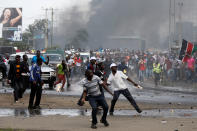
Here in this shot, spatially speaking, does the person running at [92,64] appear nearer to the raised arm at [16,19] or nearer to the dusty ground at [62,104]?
the dusty ground at [62,104]

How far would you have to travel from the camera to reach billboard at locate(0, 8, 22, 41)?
284ft

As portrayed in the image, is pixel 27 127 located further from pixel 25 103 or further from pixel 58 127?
pixel 25 103

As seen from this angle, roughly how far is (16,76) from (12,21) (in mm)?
71691

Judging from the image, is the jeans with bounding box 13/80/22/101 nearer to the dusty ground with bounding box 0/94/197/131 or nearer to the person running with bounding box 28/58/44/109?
the person running with bounding box 28/58/44/109

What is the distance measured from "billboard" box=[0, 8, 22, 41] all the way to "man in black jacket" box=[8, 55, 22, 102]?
7029cm

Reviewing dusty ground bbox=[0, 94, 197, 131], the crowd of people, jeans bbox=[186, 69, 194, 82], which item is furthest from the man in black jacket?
jeans bbox=[186, 69, 194, 82]

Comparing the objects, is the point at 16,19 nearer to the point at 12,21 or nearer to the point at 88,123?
the point at 12,21

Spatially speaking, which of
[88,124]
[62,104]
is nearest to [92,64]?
[62,104]

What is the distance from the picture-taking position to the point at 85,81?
11.2 m

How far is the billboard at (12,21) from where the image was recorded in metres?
86.7

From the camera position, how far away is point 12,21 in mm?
87250

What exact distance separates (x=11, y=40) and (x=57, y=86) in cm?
6813

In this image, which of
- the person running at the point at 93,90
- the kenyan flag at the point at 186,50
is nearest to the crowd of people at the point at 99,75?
the person running at the point at 93,90

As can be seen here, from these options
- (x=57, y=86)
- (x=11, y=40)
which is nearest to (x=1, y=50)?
(x=57, y=86)
